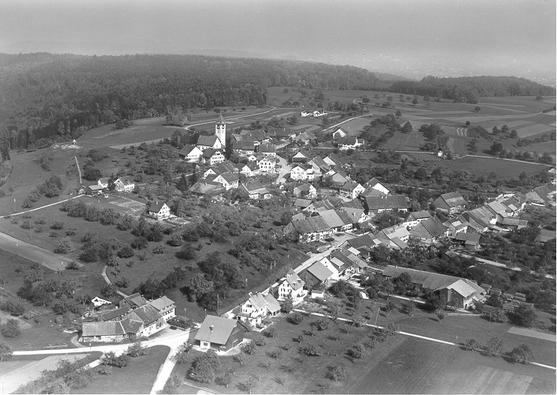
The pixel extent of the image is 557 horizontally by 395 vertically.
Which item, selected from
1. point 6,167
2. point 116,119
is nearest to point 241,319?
point 6,167

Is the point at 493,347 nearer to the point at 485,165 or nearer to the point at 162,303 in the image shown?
the point at 162,303

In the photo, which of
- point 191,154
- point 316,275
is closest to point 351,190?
point 191,154

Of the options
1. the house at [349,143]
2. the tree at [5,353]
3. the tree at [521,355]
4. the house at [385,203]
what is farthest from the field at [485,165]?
the tree at [5,353]

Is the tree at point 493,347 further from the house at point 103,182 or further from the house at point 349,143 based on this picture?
the house at point 349,143

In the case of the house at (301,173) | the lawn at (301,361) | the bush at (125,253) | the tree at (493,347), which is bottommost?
the lawn at (301,361)

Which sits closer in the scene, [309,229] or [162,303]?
[162,303]

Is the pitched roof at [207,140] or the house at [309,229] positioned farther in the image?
the pitched roof at [207,140]
